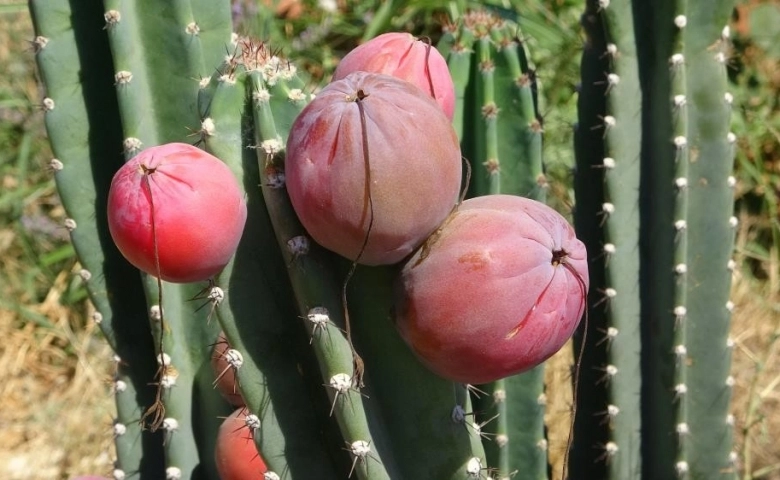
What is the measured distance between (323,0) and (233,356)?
243 centimetres

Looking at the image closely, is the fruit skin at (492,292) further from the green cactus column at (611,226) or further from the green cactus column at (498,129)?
the green cactus column at (611,226)

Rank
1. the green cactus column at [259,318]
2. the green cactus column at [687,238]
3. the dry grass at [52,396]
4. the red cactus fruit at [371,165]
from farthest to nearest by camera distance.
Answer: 1. the dry grass at [52,396]
2. the green cactus column at [687,238]
3. the green cactus column at [259,318]
4. the red cactus fruit at [371,165]

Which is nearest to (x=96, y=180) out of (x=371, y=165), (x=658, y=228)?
(x=371, y=165)

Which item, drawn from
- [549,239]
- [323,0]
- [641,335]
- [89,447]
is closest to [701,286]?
[641,335]

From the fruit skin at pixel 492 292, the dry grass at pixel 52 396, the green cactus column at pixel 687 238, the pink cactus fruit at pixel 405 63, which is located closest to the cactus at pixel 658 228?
the green cactus column at pixel 687 238

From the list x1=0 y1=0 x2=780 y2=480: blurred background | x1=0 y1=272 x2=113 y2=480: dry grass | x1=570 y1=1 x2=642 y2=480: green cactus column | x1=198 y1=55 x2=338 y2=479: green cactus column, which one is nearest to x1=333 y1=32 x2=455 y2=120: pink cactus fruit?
x1=198 y1=55 x2=338 y2=479: green cactus column

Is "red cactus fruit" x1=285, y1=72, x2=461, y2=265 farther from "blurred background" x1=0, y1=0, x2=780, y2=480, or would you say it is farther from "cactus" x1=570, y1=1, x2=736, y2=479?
"blurred background" x1=0, y1=0, x2=780, y2=480

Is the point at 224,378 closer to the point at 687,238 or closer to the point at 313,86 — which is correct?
the point at 687,238

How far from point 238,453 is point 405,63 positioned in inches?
21.1

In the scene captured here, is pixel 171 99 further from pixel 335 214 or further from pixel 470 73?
pixel 335 214

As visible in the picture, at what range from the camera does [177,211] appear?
874 mm

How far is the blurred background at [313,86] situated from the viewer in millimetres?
2529

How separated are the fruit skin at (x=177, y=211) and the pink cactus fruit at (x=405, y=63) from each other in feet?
0.71

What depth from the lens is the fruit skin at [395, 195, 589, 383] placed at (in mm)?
880
